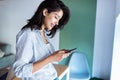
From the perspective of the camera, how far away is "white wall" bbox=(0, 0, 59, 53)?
3.18 metres

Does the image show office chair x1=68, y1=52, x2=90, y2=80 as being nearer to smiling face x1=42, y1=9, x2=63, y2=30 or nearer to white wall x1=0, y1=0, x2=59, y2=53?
white wall x1=0, y1=0, x2=59, y2=53

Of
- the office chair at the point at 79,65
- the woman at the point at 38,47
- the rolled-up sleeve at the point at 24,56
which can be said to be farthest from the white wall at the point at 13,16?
the rolled-up sleeve at the point at 24,56

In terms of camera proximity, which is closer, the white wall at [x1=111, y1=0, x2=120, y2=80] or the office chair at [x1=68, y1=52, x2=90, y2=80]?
the white wall at [x1=111, y1=0, x2=120, y2=80]

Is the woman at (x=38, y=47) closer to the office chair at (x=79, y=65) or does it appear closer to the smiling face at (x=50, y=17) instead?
the smiling face at (x=50, y=17)

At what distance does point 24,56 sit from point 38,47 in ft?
0.41

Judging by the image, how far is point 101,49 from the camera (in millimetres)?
2875

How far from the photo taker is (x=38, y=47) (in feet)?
3.83

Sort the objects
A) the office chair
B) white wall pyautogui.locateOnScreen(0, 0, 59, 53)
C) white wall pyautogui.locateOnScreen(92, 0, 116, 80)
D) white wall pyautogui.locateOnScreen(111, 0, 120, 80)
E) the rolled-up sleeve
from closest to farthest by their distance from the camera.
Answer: the rolled-up sleeve → white wall pyautogui.locateOnScreen(111, 0, 120, 80) → white wall pyautogui.locateOnScreen(92, 0, 116, 80) → the office chair → white wall pyautogui.locateOnScreen(0, 0, 59, 53)

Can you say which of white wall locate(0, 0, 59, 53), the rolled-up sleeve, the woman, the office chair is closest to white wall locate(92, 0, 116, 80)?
the office chair

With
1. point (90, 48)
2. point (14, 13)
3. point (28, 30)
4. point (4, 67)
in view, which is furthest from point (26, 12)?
point (28, 30)

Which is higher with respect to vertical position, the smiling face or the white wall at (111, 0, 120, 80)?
the smiling face

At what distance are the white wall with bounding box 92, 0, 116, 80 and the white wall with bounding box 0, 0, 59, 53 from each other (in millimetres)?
1057

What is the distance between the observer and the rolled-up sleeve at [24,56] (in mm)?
1068

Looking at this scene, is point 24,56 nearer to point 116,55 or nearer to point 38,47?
point 38,47
